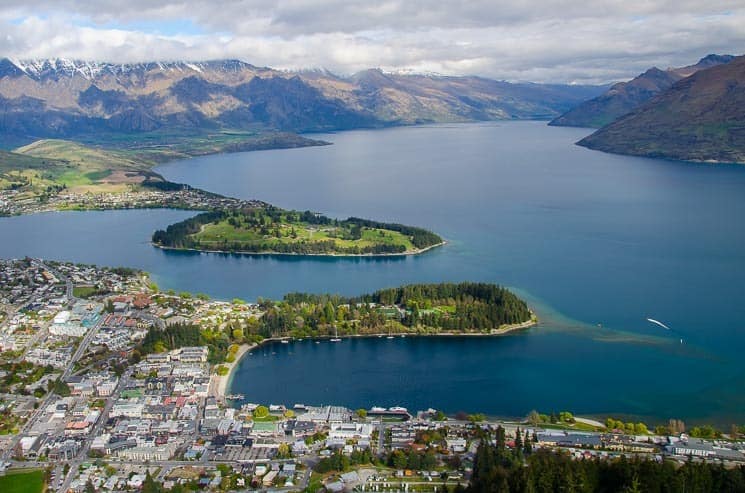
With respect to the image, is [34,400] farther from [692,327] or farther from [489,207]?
[489,207]

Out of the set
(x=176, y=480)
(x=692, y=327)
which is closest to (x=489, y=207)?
(x=692, y=327)

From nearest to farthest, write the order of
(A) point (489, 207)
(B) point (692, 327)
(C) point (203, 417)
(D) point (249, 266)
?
(C) point (203, 417) < (B) point (692, 327) < (D) point (249, 266) < (A) point (489, 207)

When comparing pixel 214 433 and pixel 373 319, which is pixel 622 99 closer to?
pixel 373 319

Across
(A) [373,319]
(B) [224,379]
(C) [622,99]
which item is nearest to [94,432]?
(B) [224,379]

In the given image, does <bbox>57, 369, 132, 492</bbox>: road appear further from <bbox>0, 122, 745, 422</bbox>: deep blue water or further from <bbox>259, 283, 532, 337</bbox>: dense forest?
<bbox>259, 283, 532, 337</bbox>: dense forest

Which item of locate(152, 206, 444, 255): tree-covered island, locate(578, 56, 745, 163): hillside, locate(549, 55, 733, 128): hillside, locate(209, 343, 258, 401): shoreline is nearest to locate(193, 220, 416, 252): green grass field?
locate(152, 206, 444, 255): tree-covered island
